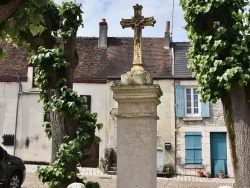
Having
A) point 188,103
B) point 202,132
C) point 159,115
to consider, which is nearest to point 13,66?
point 159,115

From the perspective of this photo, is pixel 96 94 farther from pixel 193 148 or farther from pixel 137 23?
pixel 137 23

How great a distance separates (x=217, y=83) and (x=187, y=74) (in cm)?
1123

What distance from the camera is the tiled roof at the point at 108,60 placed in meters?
19.1

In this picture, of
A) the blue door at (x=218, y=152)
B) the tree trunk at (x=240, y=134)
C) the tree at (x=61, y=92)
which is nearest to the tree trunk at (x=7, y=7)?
the tree at (x=61, y=92)

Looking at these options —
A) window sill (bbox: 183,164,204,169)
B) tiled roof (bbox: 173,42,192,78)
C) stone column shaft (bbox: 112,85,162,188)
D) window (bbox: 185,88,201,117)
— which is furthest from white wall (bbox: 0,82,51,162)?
stone column shaft (bbox: 112,85,162,188)

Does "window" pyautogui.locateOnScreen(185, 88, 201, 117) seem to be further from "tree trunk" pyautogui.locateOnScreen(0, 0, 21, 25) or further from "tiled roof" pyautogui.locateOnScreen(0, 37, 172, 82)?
"tree trunk" pyautogui.locateOnScreen(0, 0, 21, 25)

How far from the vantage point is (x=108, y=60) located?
20219mm

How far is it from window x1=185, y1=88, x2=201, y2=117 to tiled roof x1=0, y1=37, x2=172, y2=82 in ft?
5.19

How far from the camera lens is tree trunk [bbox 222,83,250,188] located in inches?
276

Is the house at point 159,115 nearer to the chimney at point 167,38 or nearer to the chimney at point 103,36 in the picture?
the chimney at point 167,38

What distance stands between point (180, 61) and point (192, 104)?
8.79ft

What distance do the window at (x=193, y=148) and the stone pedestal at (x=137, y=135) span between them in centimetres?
1317

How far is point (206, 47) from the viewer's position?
7.41 metres

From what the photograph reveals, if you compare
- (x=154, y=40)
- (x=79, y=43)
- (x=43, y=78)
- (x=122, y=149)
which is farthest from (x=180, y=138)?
(x=122, y=149)
